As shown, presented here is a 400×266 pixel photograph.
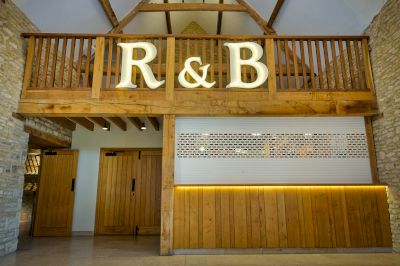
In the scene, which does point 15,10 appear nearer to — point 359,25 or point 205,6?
point 205,6

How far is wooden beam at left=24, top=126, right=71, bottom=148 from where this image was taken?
17.0 feet

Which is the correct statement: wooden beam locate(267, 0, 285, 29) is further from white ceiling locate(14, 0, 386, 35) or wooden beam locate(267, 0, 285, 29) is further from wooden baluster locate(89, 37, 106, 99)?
wooden baluster locate(89, 37, 106, 99)

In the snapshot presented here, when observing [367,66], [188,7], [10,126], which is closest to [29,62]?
[10,126]

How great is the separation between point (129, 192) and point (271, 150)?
3940 millimetres

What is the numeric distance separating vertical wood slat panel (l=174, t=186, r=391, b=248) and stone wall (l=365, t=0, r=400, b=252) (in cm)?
21

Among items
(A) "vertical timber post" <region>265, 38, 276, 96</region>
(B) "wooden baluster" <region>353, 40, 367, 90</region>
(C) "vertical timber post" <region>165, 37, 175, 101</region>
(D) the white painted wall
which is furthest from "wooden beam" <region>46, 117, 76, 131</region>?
(B) "wooden baluster" <region>353, 40, 367, 90</region>

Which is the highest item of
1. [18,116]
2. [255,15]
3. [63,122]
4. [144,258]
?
[255,15]

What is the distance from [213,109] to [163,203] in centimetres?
174

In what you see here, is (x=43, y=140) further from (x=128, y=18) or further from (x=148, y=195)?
(x=128, y=18)

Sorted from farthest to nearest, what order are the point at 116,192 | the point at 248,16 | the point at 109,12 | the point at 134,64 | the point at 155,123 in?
1. the point at 248,16
2. the point at 116,192
3. the point at 155,123
4. the point at 109,12
5. the point at 134,64

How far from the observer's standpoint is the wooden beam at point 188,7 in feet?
22.9

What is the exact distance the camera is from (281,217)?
441cm

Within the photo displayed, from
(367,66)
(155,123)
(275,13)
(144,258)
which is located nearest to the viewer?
(144,258)

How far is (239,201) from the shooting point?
446 cm
